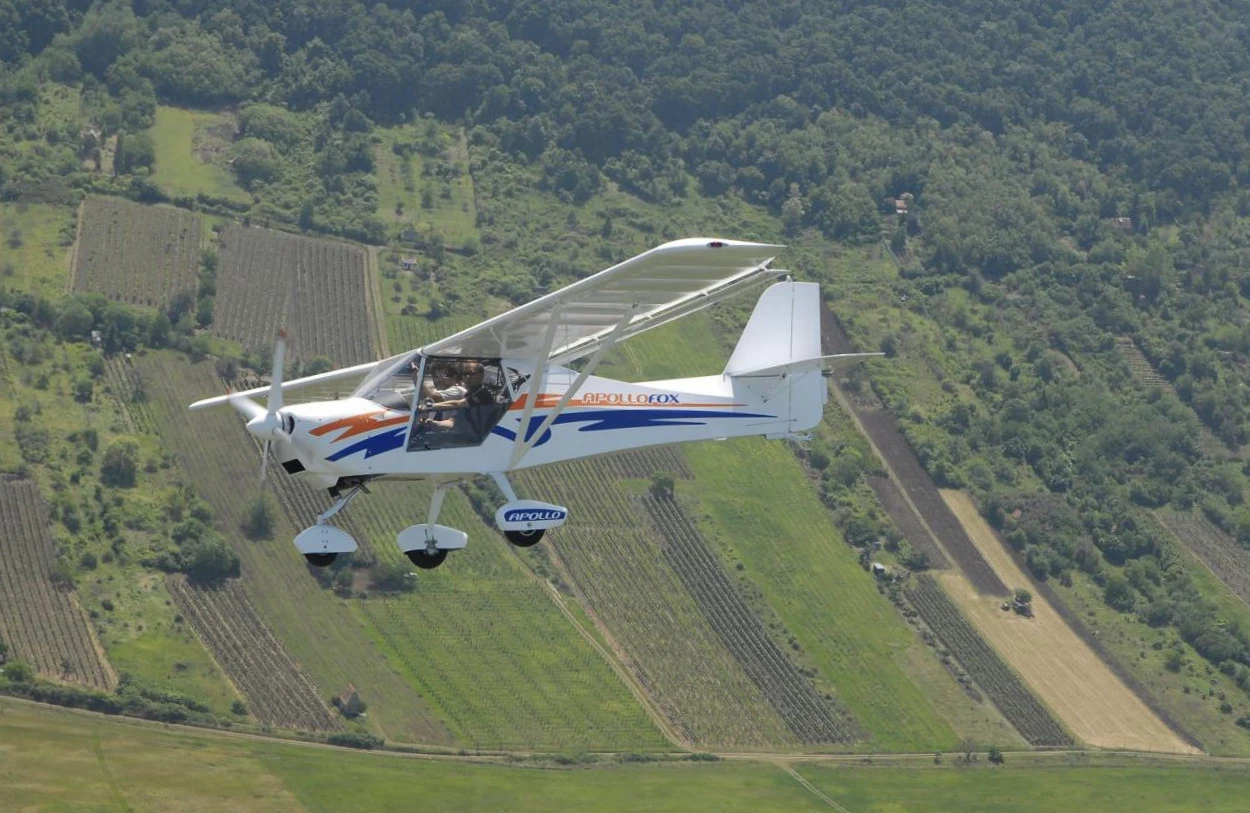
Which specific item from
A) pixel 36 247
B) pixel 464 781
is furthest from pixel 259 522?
pixel 36 247

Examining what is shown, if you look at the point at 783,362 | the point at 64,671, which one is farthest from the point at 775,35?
the point at 783,362

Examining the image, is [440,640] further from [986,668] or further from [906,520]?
[906,520]

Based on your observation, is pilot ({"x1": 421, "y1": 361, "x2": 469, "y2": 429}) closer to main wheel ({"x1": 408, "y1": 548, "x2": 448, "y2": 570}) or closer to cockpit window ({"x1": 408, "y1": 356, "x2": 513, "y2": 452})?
cockpit window ({"x1": 408, "y1": 356, "x2": 513, "y2": 452})

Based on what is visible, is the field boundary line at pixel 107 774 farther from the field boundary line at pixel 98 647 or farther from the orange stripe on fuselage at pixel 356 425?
the orange stripe on fuselage at pixel 356 425

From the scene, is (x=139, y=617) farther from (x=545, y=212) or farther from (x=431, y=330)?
(x=545, y=212)

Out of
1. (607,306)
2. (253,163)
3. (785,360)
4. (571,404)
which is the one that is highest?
(253,163)

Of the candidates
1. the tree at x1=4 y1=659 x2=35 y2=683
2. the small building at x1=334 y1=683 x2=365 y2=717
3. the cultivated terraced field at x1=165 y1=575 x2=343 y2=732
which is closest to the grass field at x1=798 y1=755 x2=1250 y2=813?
the small building at x1=334 y1=683 x2=365 y2=717
